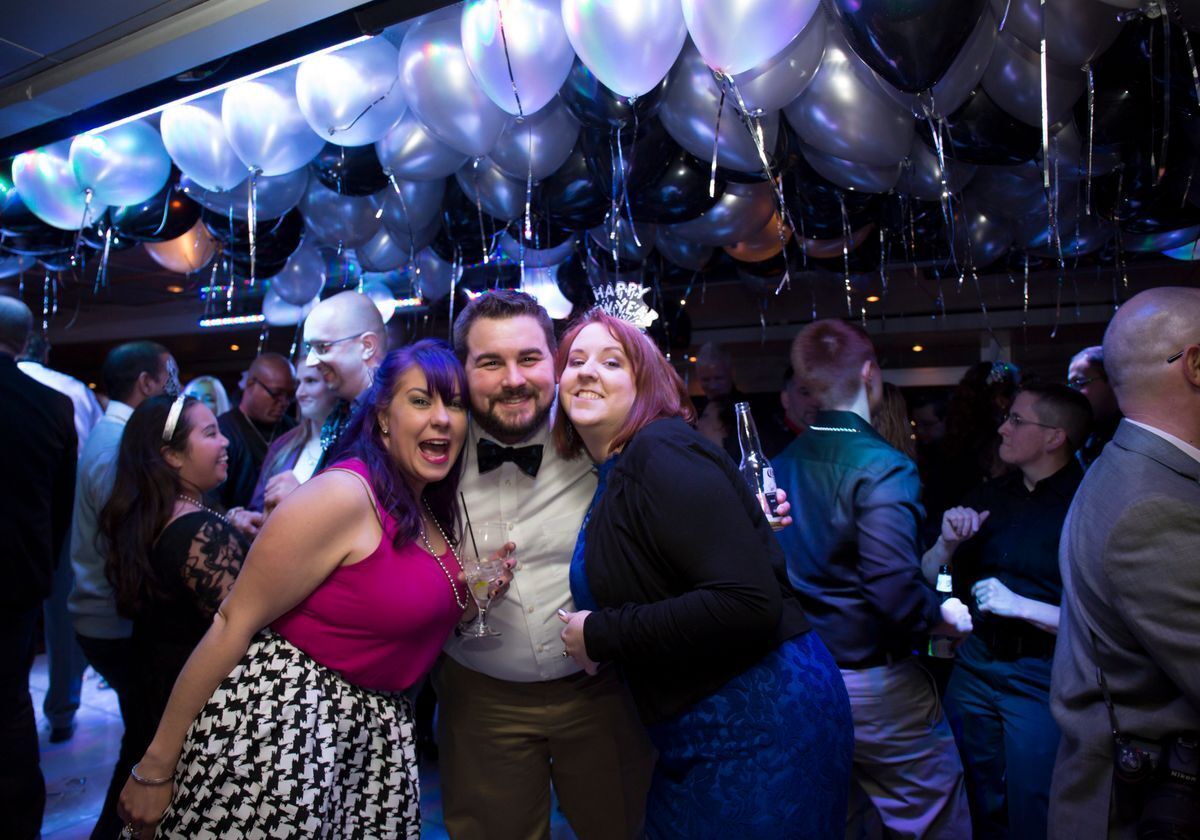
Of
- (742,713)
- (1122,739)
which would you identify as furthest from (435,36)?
(1122,739)

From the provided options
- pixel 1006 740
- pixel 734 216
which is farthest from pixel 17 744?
pixel 734 216

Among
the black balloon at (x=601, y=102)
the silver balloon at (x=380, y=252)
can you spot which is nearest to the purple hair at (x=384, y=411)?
the black balloon at (x=601, y=102)

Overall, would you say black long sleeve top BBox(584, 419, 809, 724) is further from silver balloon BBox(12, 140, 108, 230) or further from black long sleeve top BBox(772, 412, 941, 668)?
silver balloon BBox(12, 140, 108, 230)

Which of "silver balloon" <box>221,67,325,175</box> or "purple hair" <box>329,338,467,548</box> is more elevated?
"silver balloon" <box>221,67,325,175</box>

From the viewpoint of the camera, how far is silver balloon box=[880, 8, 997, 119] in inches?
79.0

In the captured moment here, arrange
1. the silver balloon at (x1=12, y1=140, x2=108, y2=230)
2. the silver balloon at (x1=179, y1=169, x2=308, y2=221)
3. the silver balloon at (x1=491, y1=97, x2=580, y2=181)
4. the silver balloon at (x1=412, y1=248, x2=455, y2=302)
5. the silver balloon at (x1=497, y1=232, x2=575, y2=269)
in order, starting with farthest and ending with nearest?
the silver balloon at (x1=412, y1=248, x2=455, y2=302), the silver balloon at (x1=497, y1=232, x2=575, y2=269), the silver balloon at (x1=179, y1=169, x2=308, y2=221), the silver balloon at (x1=12, y1=140, x2=108, y2=230), the silver balloon at (x1=491, y1=97, x2=580, y2=181)

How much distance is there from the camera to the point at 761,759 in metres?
1.27

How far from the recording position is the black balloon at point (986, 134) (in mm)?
2234

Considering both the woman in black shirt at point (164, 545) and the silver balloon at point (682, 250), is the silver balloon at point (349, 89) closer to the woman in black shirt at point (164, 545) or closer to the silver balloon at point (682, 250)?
the woman in black shirt at point (164, 545)

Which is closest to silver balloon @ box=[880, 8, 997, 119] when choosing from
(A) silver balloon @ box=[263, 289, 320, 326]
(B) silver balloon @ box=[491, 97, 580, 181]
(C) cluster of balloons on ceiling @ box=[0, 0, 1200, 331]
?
(C) cluster of balloons on ceiling @ box=[0, 0, 1200, 331]

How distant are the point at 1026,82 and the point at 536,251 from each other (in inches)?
82.6

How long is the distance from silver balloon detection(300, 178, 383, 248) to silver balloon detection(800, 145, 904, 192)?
5.99ft

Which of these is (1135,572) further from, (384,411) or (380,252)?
(380,252)

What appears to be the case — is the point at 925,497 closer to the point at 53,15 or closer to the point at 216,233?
the point at 216,233
